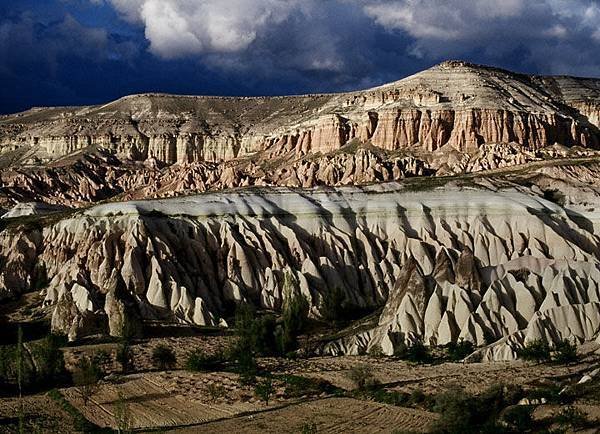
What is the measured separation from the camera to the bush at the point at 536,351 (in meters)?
35.3

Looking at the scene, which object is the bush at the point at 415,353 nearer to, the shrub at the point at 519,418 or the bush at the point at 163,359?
the bush at the point at 163,359

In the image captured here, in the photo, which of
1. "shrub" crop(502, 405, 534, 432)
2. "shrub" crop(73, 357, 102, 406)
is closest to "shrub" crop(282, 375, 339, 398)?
"shrub" crop(73, 357, 102, 406)

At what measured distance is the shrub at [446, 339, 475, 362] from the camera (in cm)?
3741

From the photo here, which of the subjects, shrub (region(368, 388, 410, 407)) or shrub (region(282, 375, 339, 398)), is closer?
shrub (region(368, 388, 410, 407))

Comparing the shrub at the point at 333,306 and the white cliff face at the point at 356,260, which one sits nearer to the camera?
the white cliff face at the point at 356,260

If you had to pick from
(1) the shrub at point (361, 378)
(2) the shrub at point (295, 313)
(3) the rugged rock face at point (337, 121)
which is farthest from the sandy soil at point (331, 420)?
(3) the rugged rock face at point (337, 121)

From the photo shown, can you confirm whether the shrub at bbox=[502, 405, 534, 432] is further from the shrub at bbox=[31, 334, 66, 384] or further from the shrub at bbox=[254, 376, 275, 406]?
the shrub at bbox=[31, 334, 66, 384]

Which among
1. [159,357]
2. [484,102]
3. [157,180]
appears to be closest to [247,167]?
[157,180]

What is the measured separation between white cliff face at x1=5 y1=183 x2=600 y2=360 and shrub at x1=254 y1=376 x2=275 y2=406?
9577 millimetres

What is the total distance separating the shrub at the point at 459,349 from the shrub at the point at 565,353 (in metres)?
3.62

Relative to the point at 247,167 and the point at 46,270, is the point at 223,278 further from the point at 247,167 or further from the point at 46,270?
the point at 247,167

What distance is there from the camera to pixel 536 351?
117 ft

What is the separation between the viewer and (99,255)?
54406 millimetres

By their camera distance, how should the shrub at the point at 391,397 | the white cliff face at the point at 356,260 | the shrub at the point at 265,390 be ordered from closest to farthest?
the shrub at the point at 391,397, the shrub at the point at 265,390, the white cliff face at the point at 356,260
